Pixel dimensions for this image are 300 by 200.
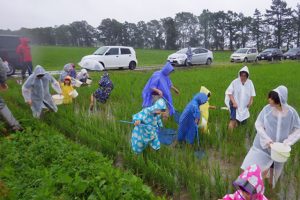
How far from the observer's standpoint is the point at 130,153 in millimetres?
4922

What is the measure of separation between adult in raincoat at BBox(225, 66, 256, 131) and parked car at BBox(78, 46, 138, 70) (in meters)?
12.0

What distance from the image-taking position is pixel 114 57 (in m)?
18.3

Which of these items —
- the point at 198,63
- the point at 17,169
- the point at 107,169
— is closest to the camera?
the point at 107,169

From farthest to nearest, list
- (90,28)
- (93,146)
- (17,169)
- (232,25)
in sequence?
(90,28)
(232,25)
(93,146)
(17,169)

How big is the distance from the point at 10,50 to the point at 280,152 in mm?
13088

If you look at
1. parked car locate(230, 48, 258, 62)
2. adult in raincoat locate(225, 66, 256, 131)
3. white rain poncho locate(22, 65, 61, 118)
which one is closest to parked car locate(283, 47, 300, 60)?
parked car locate(230, 48, 258, 62)

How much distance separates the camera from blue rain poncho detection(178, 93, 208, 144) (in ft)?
18.0

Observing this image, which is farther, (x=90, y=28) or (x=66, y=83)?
(x=90, y=28)

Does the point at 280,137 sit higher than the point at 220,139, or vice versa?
the point at 280,137

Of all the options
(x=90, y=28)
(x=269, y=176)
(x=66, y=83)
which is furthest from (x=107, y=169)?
(x=90, y=28)

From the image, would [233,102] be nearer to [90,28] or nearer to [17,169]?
[17,169]

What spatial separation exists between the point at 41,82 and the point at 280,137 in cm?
494

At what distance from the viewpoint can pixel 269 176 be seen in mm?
4223

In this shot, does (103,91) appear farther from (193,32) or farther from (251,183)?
(193,32)
